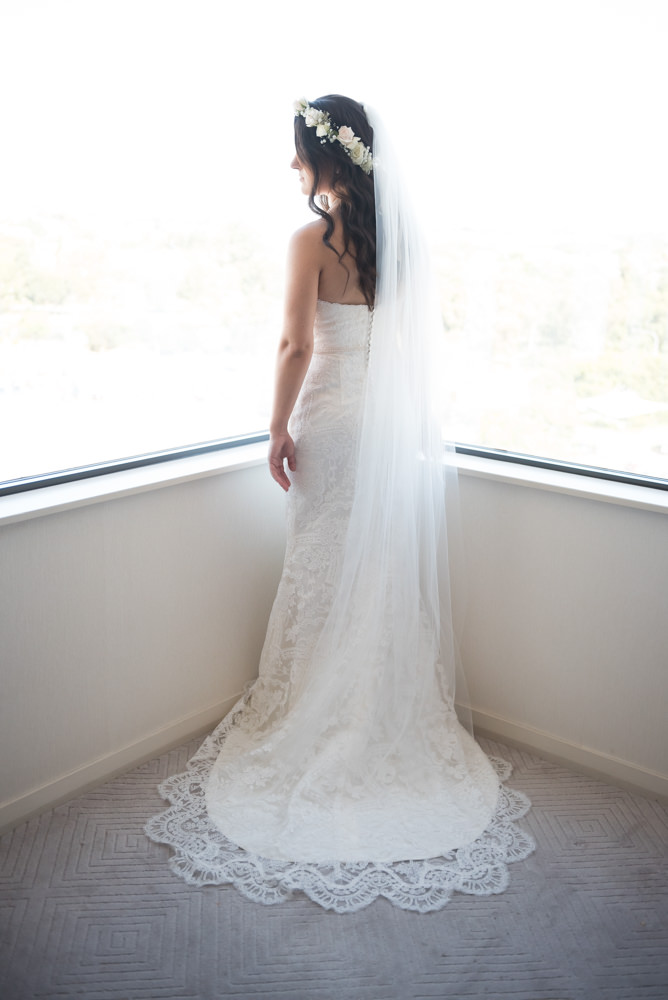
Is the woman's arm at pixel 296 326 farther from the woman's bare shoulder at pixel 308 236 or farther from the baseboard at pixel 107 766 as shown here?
the baseboard at pixel 107 766

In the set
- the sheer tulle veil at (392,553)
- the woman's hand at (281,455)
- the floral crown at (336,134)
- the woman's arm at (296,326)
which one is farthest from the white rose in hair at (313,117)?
the woman's hand at (281,455)

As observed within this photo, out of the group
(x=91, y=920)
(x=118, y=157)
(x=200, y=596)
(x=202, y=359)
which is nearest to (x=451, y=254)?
(x=202, y=359)

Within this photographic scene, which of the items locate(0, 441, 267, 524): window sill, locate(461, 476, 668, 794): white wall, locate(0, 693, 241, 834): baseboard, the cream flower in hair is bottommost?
locate(0, 693, 241, 834): baseboard

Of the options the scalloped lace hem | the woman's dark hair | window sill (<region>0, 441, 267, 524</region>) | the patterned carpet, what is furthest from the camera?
the woman's dark hair

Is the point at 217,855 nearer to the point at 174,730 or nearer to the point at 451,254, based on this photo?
the point at 174,730

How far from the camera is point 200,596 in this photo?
2453 mm

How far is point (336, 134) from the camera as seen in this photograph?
207 centimetres

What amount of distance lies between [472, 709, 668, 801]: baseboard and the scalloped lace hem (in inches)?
14.2

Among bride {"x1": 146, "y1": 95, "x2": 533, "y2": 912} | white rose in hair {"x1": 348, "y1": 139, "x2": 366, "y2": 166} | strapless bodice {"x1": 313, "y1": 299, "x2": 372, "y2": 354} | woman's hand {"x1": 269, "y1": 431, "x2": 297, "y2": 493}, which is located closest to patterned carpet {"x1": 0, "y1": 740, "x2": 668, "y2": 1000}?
bride {"x1": 146, "y1": 95, "x2": 533, "y2": 912}

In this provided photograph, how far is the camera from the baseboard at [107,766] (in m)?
2.05

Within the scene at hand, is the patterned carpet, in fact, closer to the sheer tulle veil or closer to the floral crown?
the sheer tulle veil

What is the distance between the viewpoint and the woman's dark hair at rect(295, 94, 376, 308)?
2.09 metres

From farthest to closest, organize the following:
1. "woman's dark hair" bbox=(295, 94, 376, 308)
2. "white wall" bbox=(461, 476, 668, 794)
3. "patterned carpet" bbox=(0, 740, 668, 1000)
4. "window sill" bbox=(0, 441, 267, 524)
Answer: "white wall" bbox=(461, 476, 668, 794) < "woman's dark hair" bbox=(295, 94, 376, 308) < "window sill" bbox=(0, 441, 267, 524) < "patterned carpet" bbox=(0, 740, 668, 1000)

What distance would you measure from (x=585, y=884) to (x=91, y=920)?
115 centimetres
